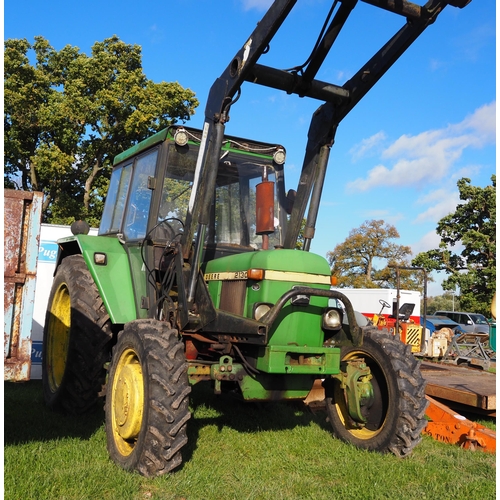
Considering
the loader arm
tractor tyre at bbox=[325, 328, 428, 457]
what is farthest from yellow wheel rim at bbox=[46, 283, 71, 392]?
tractor tyre at bbox=[325, 328, 428, 457]

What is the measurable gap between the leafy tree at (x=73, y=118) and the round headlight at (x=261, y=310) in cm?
1782

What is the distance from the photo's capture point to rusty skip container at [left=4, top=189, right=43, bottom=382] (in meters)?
3.94

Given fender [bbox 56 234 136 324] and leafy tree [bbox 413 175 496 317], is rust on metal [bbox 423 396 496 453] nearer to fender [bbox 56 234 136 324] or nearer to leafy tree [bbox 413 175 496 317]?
fender [bbox 56 234 136 324]

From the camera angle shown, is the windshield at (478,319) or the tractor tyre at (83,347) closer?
the tractor tyre at (83,347)

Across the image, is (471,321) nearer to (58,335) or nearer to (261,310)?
(58,335)

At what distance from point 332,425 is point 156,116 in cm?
1862

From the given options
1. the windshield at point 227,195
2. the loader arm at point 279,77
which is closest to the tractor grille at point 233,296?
the loader arm at point 279,77

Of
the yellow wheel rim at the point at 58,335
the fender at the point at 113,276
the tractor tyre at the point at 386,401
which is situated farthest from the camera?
the yellow wheel rim at the point at 58,335

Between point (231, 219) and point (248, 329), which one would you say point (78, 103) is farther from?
point (248, 329)

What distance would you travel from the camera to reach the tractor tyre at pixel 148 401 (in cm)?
394

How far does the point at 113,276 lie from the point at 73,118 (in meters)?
17.5

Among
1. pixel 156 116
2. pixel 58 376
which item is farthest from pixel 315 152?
pixel 156 116

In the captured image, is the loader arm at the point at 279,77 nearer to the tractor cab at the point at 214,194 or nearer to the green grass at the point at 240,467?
the tractor cab at the point at 214,194

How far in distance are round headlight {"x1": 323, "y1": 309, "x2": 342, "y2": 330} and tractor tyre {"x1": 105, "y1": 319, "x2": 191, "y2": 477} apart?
1.22m
